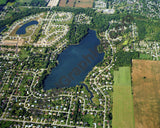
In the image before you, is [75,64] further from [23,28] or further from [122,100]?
[23,28]

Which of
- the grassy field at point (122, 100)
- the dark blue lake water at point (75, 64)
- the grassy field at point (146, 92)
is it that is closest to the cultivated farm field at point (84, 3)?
the dark blue lake water at point (75, 64)

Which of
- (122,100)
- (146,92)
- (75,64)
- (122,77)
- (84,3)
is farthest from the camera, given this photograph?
(84,3)

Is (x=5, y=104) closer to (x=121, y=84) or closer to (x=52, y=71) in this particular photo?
(x=52, y=71)

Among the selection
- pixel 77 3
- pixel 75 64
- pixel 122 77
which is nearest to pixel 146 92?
pixel 122 77

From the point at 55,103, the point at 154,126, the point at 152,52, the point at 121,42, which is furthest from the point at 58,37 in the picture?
the point at 154,126

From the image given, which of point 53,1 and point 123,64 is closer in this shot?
point 123,64

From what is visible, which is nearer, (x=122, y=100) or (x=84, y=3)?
(x=122, y=100)

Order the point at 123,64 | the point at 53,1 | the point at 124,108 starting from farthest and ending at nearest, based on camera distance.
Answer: the point at 53,1
the point at 123,64
the point at 124,108
